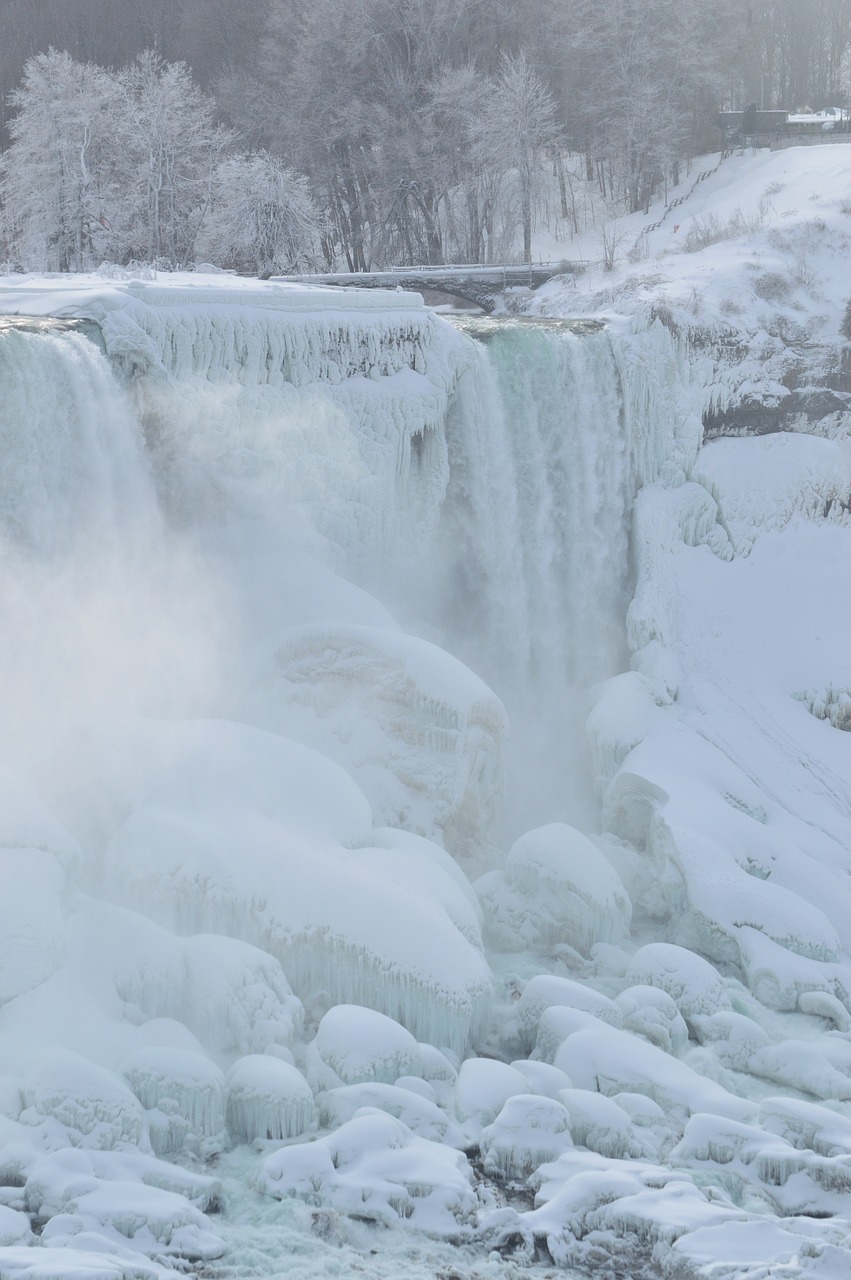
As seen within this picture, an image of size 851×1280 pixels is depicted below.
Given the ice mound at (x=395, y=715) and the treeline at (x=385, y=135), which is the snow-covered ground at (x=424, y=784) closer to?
the ice mound at (x=395, y=715)

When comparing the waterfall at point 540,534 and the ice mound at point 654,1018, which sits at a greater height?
the waterfall at point 540,534

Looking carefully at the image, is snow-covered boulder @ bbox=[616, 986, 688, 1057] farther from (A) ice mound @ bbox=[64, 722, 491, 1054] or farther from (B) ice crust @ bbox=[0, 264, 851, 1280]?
(A) ice mound @ bbox=[64, 722, 491, 1054]

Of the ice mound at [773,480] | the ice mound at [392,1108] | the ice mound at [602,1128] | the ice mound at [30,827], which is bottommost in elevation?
the ice mound at [602,1128]

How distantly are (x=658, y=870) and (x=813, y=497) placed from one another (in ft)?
25.3

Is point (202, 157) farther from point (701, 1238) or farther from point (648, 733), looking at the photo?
point (701, 1238)

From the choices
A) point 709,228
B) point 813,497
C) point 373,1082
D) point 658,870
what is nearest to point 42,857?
point 373,1082

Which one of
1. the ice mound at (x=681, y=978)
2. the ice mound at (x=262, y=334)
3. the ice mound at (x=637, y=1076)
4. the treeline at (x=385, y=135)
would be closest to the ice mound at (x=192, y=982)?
the ice mound at (x=637, y=1076)

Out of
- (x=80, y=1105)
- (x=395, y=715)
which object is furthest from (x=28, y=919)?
(x=395, y=715)

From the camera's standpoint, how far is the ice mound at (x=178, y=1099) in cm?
753

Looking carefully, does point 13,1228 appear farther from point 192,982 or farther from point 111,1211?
point 192,982

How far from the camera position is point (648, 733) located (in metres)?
14.5

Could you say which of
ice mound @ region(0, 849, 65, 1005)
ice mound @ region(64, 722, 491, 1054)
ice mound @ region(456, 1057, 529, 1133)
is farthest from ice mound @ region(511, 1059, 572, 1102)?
ice mound @ region(0, 849, 65, 1005)

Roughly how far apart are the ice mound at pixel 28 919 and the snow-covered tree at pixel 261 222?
2083 cm

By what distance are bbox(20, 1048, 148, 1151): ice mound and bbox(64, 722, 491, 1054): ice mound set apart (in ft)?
3.64
